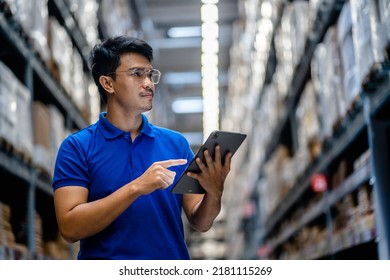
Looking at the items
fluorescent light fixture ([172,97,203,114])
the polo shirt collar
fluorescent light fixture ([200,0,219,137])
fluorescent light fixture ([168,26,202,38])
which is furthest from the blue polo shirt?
fluorescent light fixture ([172,97,203,114])

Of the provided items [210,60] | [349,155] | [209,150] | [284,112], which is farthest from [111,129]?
[210,60]

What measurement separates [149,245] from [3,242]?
191 centimetres

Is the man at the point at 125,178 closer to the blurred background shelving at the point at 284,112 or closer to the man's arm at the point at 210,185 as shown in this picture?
the man's arm at the point at 210,185

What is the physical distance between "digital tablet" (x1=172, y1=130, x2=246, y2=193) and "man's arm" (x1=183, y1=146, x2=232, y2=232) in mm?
12

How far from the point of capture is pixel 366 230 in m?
3.56

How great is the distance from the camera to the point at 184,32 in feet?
44.6

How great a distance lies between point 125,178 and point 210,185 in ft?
0.71

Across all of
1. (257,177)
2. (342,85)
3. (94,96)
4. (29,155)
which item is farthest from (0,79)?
(257,177)

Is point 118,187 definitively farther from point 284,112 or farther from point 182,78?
point 182,78

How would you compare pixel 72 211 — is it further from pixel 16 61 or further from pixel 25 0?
pixel 16 61

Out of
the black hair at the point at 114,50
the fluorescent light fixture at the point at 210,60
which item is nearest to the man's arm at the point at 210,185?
the black hair at the point at 114,50

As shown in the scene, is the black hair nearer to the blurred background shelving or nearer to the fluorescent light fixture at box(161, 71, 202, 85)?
the blurred background shelving

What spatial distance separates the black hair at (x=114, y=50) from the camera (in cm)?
178
